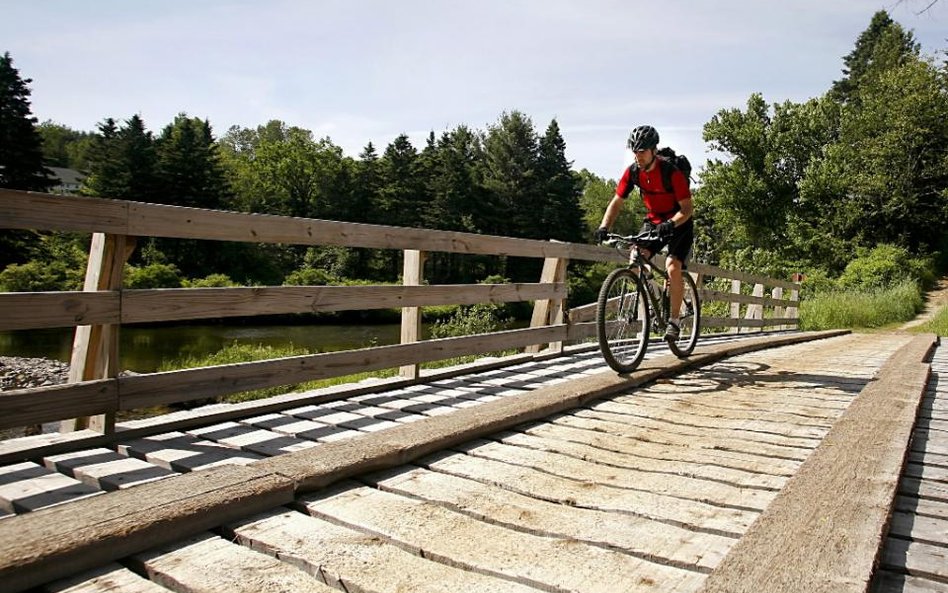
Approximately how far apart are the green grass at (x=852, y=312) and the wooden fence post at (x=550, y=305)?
13340 millimetres

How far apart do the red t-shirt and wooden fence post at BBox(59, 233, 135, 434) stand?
4009 mm

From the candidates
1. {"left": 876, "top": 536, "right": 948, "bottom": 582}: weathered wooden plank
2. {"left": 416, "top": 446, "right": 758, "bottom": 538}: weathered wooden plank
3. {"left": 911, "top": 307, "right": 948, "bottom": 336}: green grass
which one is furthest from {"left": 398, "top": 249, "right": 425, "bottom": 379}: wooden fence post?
{"left": 911, "top": 307, "right": 948, "bottom": 336}: green grass

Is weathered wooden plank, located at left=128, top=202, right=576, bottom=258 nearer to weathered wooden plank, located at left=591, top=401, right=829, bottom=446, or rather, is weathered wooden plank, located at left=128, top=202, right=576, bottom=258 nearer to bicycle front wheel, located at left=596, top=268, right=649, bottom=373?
bicycle front wheel, located at left=596, top=268, right=649, bottom=373

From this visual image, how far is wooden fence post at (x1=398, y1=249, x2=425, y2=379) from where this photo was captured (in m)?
5.12

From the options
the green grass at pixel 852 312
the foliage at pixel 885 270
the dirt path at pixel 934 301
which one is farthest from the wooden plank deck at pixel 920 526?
the foliage at pixel 885 270

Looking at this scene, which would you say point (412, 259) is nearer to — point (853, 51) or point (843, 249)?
point (843, 249)

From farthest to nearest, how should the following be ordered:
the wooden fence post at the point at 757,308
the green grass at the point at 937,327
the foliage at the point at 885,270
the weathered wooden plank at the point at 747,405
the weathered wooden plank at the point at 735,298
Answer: the foliage at the point at 885,270, the green grass at the point at 937,327, the wooden fence post at the point at 757,308, the weathered wooden plank at the point at 735,298, the weathered wooden plank at the point at 747,405

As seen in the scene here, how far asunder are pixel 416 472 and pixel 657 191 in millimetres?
4043

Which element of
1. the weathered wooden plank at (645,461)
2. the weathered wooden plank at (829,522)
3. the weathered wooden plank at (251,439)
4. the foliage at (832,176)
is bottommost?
the weathered wooden plank at (251,439)

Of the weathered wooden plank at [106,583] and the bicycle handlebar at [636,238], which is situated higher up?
the bicycle handlebar at [636,238]

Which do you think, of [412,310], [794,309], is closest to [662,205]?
[412,310]

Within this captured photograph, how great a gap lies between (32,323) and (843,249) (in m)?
42.0

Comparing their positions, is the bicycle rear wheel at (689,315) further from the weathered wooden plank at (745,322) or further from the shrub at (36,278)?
the shrub at (36,278)

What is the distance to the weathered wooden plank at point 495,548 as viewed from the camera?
174 cm
